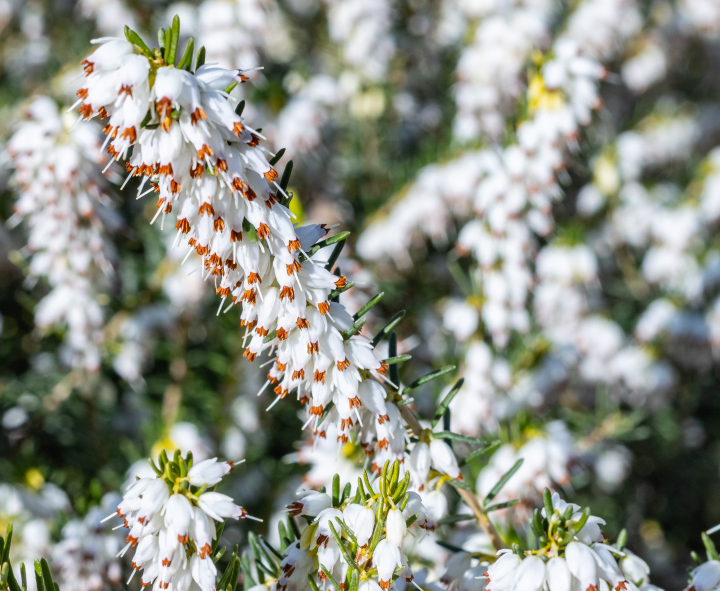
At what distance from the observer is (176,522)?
1229mm

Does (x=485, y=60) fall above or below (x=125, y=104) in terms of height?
above

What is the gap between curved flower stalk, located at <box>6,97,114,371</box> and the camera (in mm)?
2457

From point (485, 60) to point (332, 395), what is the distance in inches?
107

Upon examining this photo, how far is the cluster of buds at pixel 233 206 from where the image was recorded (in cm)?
114

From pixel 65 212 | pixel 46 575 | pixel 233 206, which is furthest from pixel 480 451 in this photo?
pixel 65 212

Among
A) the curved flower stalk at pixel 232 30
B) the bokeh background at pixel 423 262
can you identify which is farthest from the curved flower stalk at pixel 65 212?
the curved flower stalk at pixel 232 30

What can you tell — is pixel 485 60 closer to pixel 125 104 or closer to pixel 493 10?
pixel 493 10

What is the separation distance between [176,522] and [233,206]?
57cm

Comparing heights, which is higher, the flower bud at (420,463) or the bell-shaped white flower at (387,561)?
the flower bud at (420,463)

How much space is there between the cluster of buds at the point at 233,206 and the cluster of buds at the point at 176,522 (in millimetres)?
240

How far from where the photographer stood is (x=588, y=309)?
379cm

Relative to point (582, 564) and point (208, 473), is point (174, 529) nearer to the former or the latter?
point (208, 473)

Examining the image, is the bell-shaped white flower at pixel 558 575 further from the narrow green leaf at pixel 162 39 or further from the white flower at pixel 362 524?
the narrow green leaf at pixel 162 39

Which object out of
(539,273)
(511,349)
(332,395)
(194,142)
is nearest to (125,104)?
(194,142)
